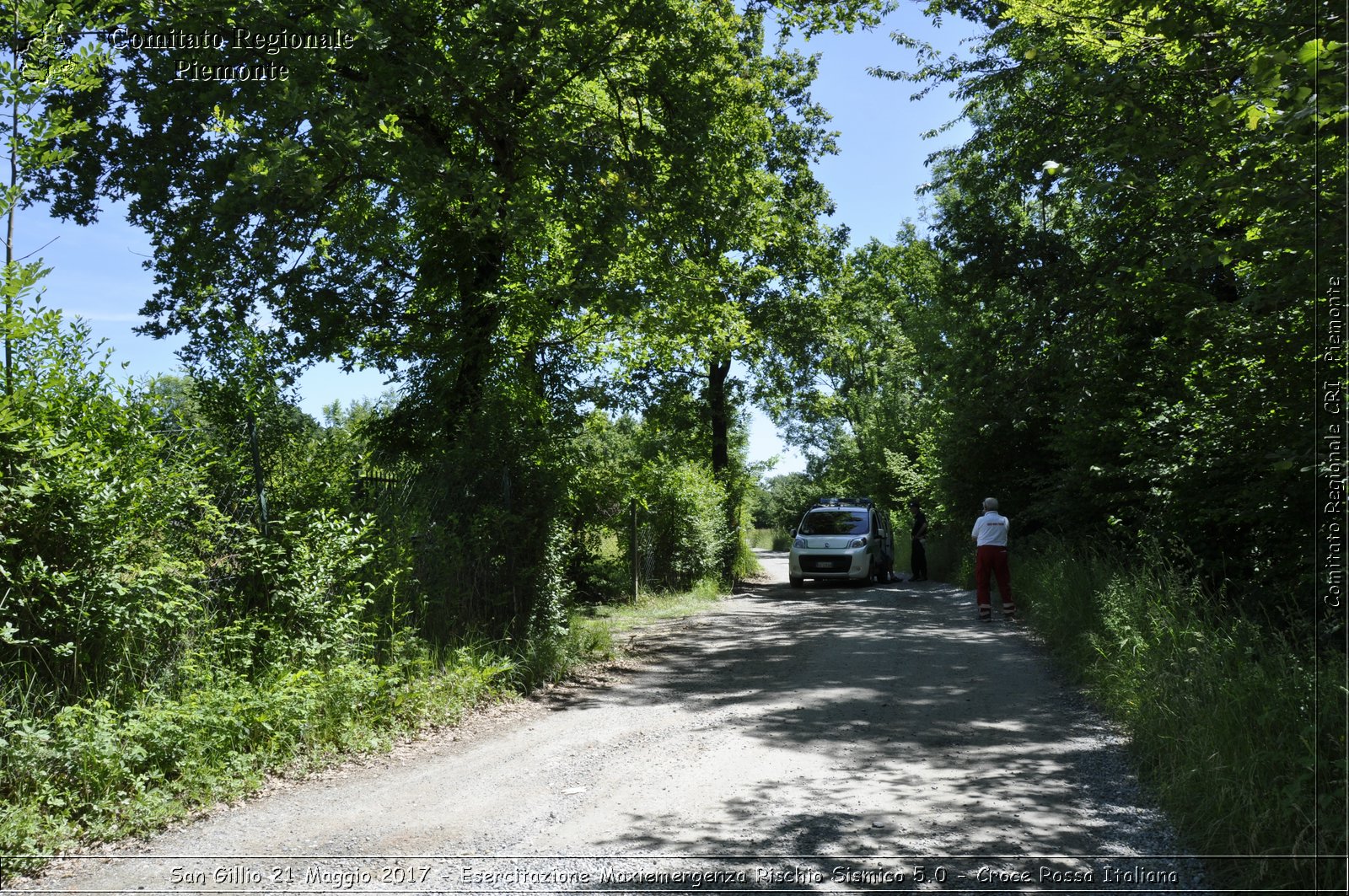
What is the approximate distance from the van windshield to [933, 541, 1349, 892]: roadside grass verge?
1357 cm

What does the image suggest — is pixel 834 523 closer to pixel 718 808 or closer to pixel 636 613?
pixel 636 613

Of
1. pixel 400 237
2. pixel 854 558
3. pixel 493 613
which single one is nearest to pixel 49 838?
pixel 493 613

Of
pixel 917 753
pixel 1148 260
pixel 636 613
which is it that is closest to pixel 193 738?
pixel 917 753

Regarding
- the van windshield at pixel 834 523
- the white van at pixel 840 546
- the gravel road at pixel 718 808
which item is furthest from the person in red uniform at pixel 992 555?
the van windshield at pixel 834 523

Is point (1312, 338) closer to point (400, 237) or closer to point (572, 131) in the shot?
point (572, 131)

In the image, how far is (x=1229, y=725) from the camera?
197 inches

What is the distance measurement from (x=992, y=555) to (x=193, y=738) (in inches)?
445

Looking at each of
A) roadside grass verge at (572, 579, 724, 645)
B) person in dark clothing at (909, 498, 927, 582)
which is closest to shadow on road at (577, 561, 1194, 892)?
roadside grass verge at (572, 579, 724, 645)

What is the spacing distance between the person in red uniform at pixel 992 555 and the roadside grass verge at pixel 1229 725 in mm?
4431

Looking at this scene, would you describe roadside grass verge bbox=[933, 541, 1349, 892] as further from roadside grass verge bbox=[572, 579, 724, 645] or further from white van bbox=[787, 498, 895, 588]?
white van bbox=[787, 498, 895, 588]

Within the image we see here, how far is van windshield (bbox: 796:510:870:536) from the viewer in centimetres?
2275

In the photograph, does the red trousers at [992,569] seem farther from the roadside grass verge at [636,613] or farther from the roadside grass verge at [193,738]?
the roadside grass verge at [193,738]

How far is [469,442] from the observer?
9.91m

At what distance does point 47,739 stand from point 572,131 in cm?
888
